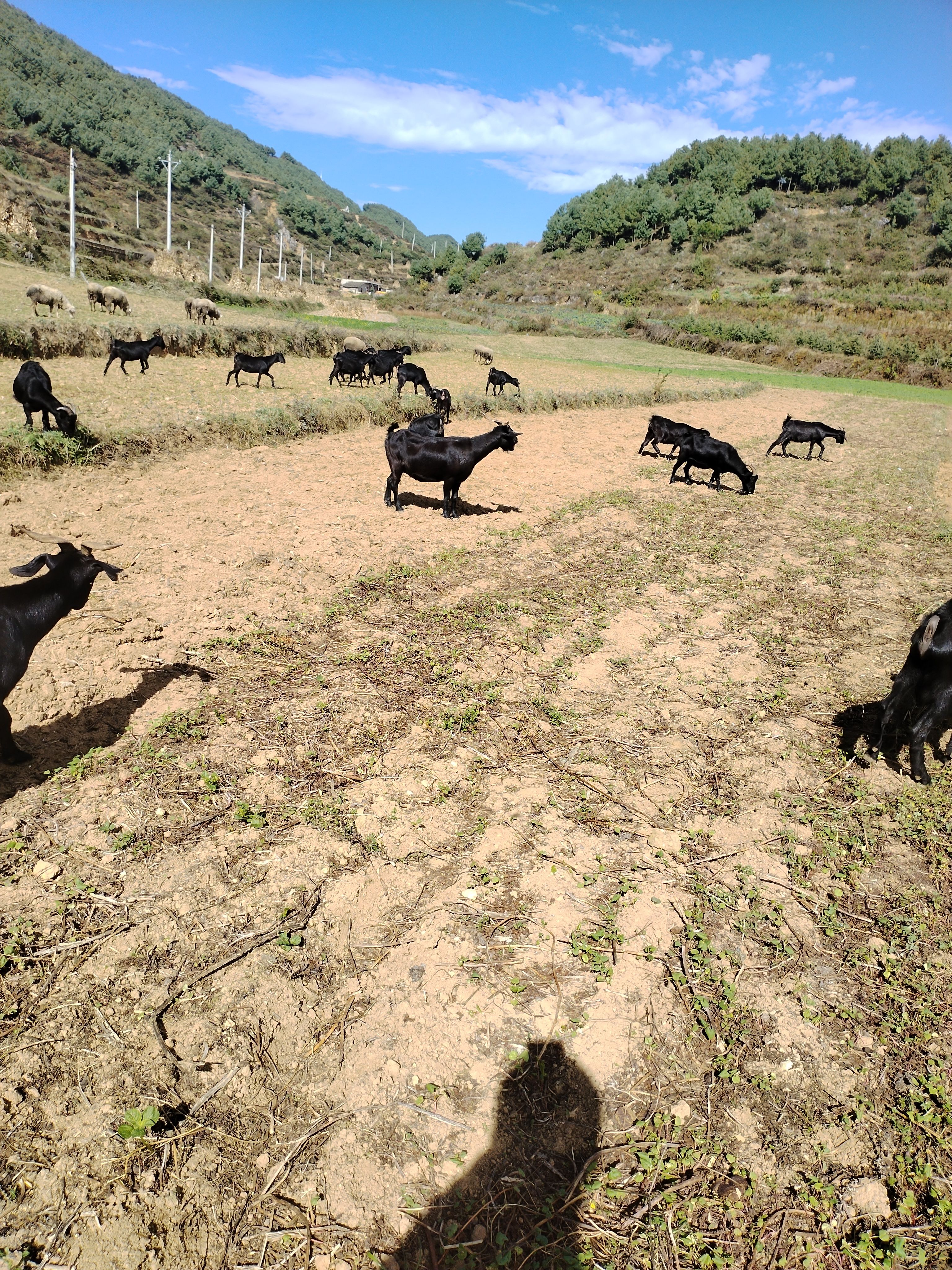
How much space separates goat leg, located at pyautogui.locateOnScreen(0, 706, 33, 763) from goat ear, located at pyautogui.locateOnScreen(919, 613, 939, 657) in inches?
263

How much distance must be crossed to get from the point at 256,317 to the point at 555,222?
91563mm

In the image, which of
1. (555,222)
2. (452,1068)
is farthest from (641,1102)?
(555,222)

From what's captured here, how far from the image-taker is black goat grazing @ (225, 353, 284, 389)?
19062 mm

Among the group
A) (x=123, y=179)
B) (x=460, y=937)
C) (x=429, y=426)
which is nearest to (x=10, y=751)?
(x=460, y=937)

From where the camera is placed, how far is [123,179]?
91000mm

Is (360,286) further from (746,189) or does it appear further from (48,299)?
(48,299)

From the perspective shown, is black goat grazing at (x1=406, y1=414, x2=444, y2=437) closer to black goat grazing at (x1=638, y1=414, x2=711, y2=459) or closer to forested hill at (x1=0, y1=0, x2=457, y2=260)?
black goat grazing at (x1=638, y1=414, x2=711, y2=459)

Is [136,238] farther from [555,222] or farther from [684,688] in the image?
[684,688]

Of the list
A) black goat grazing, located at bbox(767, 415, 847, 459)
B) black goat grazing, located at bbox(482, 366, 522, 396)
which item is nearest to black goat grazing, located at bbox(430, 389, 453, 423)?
black goat grazing, located at bbox(482, 366, 522, 396)

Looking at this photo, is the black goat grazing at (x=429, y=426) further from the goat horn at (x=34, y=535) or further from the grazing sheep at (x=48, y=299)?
the grazing sheep at (x=48, y=299)

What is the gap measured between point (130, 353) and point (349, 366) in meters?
6.83

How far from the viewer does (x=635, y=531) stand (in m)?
11.4

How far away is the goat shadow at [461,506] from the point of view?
11641 mm

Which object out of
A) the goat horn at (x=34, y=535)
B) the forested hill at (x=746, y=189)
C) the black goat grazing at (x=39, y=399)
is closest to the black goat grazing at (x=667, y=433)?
the black goat grazing at (x=39, y=399)
